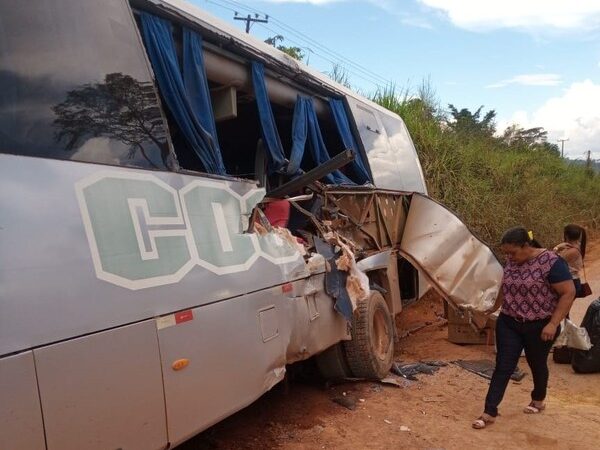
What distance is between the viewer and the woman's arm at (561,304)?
4.26 meters

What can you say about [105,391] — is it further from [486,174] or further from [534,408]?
[486,174]

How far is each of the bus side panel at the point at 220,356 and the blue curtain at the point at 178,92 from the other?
0.98 metres

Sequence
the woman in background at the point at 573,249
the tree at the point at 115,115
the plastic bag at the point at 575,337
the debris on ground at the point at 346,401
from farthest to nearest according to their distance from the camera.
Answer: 1. the woman in background at the point at 573,249
2. the plastic bag at the point at 575,337
3. the debris on ground at the point at 346,401
4. the tree at the point at 115,115

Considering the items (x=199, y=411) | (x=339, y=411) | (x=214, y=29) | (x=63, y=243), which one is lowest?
(x=339, y=411)

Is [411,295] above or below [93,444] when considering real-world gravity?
below

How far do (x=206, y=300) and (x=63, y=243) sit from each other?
2.99ft

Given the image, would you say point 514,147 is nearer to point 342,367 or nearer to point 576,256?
point 576,256

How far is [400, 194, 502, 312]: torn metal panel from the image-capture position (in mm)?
6535

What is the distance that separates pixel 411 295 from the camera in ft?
25.8

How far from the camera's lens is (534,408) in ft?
15.4

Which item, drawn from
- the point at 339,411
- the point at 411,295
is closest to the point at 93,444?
the point at 339,411

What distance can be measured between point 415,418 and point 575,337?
2.17m

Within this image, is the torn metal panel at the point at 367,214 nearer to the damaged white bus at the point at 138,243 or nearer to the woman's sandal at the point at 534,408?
the damaged white bus at the point at 138,243

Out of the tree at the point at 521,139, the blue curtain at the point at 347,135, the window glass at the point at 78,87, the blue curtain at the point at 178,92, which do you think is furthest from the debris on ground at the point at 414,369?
the tree at the point at 521,139
